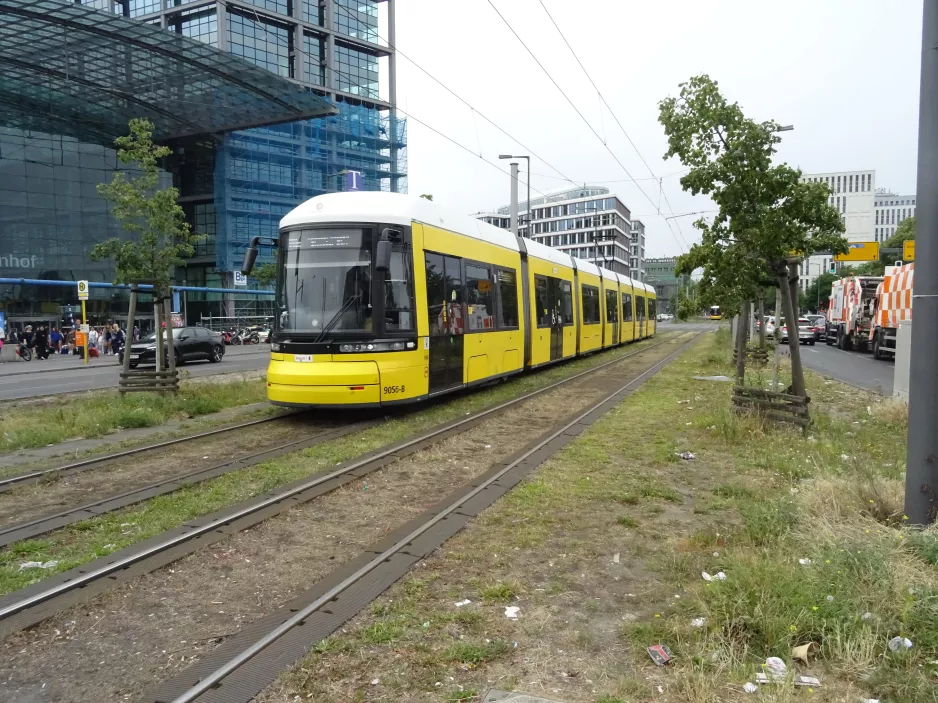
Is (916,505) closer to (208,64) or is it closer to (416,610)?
(416,610)

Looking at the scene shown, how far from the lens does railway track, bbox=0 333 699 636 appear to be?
4.13 meters

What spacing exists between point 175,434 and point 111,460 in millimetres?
1862

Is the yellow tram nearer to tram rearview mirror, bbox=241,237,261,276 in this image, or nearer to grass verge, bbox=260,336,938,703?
tram rearview mirror, bbox=241,237,261,276

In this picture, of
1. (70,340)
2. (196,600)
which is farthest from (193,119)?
(196,600)

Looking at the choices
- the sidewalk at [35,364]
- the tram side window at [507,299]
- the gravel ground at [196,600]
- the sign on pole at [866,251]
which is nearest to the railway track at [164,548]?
the gravel ground at [196,600]

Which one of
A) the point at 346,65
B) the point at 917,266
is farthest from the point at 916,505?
the point at 346,65

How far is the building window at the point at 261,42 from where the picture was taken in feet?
188

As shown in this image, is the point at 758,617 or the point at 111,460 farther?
the point at 111,460

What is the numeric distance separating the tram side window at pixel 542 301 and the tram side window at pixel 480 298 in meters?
3.36

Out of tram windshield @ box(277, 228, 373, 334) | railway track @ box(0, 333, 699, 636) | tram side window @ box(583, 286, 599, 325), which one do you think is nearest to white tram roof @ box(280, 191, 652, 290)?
tram windshield @ box(277, 228, 373, 334)

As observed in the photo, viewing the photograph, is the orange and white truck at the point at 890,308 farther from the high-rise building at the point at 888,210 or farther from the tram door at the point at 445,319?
the high-rise building at the point at 888,210

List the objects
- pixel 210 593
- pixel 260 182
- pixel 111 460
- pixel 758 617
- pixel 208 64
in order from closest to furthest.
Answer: pixel 758 617 → pixel 210 593 → pixel 111 460 → pixel 208 64 → pixel 260 182

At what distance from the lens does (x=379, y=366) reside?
1023 centimetres

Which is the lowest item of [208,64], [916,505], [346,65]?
[916,505]
